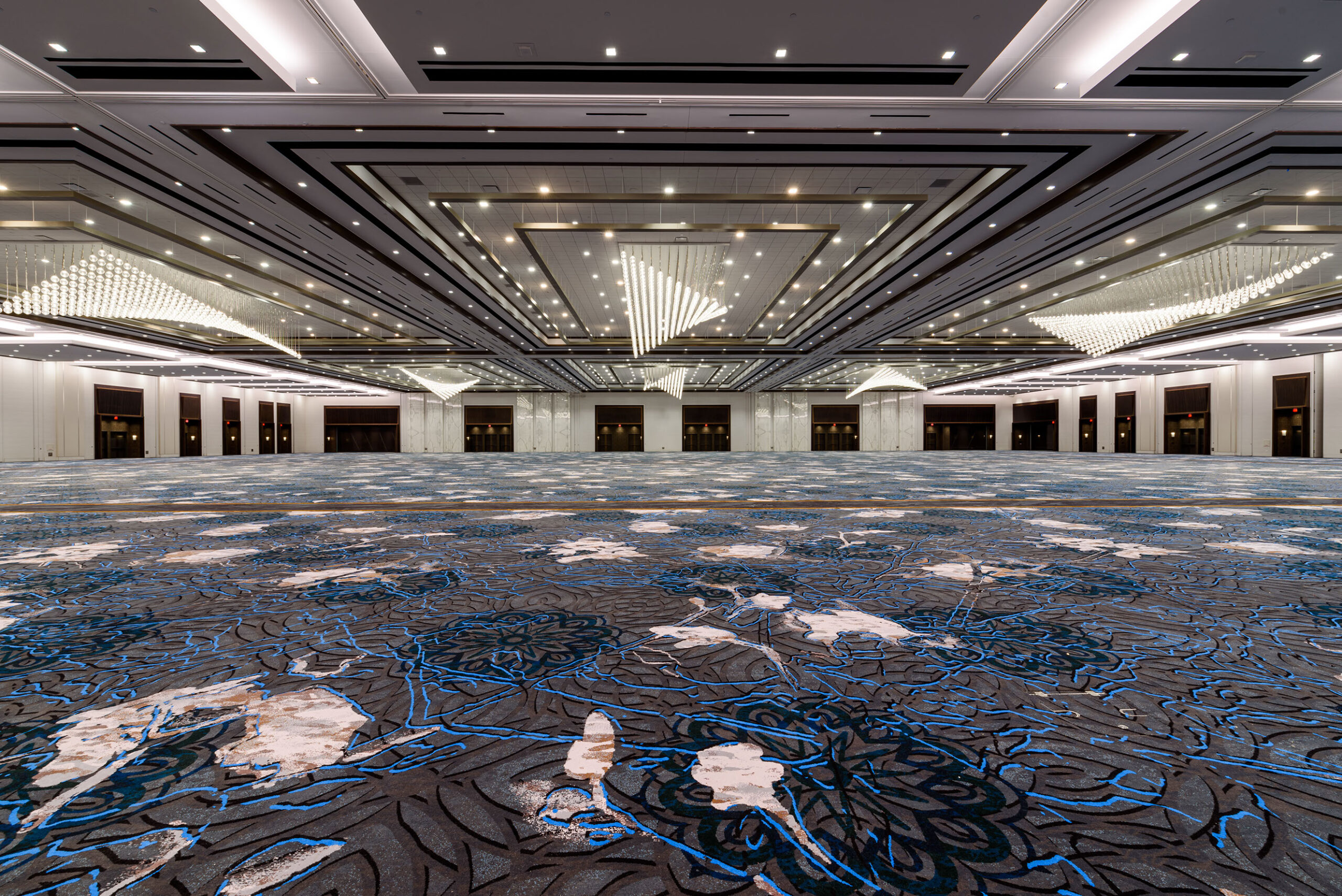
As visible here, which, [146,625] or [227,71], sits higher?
[227,71]

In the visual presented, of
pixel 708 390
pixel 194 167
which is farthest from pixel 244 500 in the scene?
pixel 708 390

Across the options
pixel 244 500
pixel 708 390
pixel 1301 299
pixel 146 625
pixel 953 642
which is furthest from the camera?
pixel 708 390

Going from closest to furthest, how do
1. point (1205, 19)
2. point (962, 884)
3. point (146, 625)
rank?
point (962, 884)
point (146, 625)
point (1205, 19)

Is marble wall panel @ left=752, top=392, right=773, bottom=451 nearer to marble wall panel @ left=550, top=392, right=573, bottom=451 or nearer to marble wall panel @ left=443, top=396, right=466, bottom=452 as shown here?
marble wall panel @ left=550, top=392, right=573, bottom=451

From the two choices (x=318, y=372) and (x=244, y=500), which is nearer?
Result: (x=244, y=500)

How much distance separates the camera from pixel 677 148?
7.12 meters

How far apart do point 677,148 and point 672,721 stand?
23.7 feet

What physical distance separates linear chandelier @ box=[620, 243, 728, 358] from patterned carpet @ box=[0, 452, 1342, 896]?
23.9ft

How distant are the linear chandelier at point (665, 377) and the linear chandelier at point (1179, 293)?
1376 centimetres

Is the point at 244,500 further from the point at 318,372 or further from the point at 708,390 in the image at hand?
the point at 708,390

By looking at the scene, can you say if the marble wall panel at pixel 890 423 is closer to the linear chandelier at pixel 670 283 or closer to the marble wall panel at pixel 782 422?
the marble wall panel at pixel 782 422

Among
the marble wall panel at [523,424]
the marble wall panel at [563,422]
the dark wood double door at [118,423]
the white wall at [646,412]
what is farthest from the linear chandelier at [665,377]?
the dark wood double door at [118,423]

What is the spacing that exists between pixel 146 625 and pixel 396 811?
1.96m

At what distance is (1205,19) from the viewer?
4824 mm
